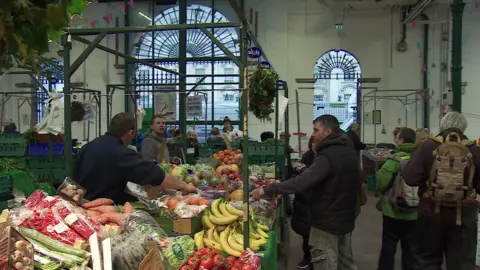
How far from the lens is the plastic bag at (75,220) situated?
86.0 inches

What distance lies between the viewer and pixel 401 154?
4410 millimetres

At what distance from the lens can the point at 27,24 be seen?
3.33 feet

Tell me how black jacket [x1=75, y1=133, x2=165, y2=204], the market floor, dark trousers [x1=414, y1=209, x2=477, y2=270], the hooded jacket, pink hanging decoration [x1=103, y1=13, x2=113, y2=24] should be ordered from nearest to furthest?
black jacket [x1=75, y1=133, x2=165, y2=204], dark trousers [x1=414, y1=209, x2=477, y2=270], the market floor, the hooded jacket, pink hanging decoration [x1=103, y1=13, x2=113, y2=24]

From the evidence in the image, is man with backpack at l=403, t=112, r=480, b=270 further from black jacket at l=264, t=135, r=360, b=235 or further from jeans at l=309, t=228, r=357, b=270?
jeans at l=309, t=228, r=357, b=270

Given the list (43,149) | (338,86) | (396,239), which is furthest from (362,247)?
(338,86)

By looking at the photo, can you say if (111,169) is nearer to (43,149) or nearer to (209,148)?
(43,149)

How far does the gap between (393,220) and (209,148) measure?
5.16 metres

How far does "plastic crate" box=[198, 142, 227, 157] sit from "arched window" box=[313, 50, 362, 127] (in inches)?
226

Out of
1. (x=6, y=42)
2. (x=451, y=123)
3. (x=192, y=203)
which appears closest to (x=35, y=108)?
(x=192, y=203)

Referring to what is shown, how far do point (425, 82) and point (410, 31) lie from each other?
166 cm

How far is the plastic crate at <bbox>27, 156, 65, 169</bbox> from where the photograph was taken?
731 cm

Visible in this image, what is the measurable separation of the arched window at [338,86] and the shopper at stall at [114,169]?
11105 mm

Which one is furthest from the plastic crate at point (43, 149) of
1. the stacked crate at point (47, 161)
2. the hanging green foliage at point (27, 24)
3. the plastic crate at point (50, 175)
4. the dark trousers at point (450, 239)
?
the hanging green foliage at point (27, 24)

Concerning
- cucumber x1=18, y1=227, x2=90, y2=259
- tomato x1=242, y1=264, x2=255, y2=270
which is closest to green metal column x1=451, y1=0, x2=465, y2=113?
tomato x1=242, y1=264, x2=255, y2=270
